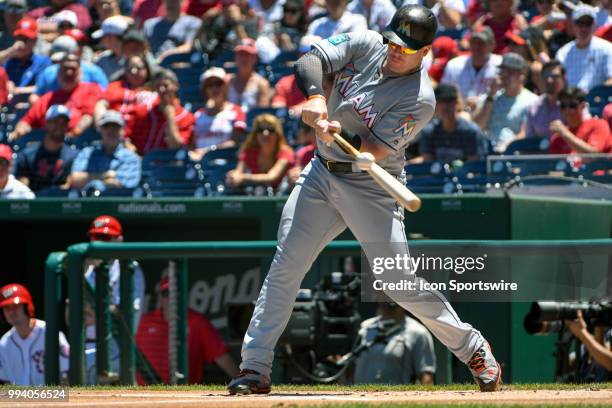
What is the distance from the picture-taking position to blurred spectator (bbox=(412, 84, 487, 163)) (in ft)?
30.8

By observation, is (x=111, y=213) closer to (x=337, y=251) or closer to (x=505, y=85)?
(x=337, y=251)

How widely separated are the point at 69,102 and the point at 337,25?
8.58ft

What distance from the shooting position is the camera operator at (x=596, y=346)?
6.34 meters

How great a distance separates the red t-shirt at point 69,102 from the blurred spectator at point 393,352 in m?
4.73

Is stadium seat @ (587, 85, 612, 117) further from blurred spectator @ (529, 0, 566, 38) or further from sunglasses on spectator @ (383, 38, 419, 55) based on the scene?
sunglasses on spectator @ (383, 38, 419, 55)

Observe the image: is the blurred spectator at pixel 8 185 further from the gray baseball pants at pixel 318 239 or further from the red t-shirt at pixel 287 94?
the gray baseball pants at pixel 318 239

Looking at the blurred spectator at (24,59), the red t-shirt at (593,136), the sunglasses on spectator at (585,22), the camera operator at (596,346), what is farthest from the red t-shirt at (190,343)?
the blurred spectator at (24,59)

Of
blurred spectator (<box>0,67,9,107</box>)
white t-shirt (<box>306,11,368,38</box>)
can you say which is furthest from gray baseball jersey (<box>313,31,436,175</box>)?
blurred spectator (<box>0,67,9,107</box>)

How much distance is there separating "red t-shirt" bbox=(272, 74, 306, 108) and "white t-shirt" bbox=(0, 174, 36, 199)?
242cm

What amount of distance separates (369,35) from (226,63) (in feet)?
22.8

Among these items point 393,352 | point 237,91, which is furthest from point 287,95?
point 393,352

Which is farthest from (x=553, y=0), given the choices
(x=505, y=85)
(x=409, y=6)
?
(x=409, y=6)

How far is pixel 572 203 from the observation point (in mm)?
8812

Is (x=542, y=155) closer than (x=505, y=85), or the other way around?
(x=542, y=155)
